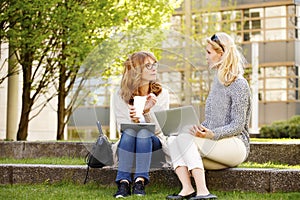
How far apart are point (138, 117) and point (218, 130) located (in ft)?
2.25

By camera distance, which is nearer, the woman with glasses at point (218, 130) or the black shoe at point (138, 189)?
the woman with glasses at point (218, 130)

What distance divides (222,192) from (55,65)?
9391mm

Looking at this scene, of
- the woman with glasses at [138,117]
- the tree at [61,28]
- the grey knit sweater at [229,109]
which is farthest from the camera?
the tree at [61,28]

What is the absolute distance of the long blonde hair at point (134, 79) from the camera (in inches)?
230

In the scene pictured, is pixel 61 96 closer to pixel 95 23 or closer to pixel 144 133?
pixel 95 23

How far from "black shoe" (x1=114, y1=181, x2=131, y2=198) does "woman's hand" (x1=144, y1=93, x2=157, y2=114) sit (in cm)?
63

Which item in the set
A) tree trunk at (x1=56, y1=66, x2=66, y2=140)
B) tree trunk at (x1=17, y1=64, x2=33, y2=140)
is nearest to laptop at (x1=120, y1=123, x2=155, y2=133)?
tree trunk at (x1=17, y1=64, x2=33, y2=140)

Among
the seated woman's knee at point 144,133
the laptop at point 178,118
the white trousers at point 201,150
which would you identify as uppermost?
the laptop at point 178,118

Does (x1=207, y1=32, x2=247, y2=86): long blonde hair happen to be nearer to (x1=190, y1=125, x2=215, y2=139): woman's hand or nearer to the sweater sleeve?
(x1=190, y1=125, x2=215, y2=139): woman's hand

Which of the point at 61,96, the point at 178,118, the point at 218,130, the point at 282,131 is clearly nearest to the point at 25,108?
the point at 61,96

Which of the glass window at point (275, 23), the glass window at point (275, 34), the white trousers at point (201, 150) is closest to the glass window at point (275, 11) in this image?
the glass window at point (275, 23)

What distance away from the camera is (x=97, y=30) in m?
13.1

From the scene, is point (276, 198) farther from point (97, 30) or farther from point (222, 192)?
point (97, 30)

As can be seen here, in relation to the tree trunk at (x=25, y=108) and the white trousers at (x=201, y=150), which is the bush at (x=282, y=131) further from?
the white trousers at (x=201, y=150)
